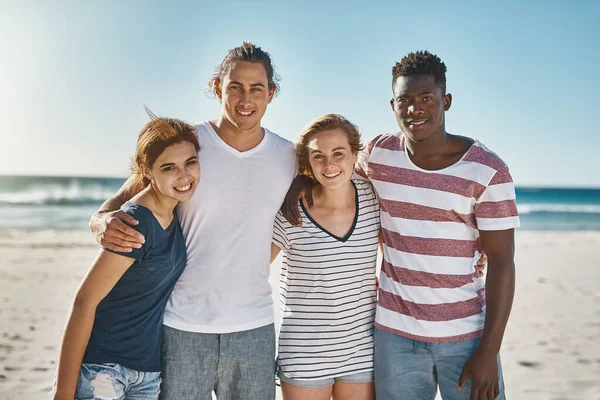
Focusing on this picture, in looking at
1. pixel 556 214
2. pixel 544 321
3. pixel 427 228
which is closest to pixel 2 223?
pixel 544 321

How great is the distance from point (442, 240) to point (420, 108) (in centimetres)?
80

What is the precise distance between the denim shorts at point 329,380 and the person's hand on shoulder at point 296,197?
3.14ft

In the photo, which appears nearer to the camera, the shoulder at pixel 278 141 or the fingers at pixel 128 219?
the fingers at pixel 128 219

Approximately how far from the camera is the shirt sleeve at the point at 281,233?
3.41 metres

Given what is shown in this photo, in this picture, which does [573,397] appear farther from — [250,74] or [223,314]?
[250,74]

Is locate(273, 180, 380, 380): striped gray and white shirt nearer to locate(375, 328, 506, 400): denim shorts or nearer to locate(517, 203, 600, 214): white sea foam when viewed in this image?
locate(375, 328, 506, 400): denim shorts

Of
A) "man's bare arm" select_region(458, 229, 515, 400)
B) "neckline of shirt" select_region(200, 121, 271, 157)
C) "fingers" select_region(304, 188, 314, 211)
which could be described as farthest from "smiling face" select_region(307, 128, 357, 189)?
"man's bare arm" select_region(458, 229, 515, 400)

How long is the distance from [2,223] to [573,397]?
70.8 feet

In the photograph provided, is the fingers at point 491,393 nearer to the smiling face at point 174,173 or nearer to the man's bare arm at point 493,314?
the man's bare arm at point 493,314

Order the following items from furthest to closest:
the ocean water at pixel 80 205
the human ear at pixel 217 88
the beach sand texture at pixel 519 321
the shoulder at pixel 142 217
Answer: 1. the ocean water at pixel 80 205
2. the beach sand texture at pixel 519 321
3. the human ear at pixel 217 88
4. the shoulder at pixel 142 217

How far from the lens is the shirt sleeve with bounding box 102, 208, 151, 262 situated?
2.73m

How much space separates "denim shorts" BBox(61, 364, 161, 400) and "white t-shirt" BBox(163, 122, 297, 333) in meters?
0.39

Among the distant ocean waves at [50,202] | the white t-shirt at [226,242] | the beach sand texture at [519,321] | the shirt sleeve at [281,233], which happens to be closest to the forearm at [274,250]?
the shirt sleeve at [281,233]

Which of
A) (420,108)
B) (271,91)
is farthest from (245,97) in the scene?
(420,108)
